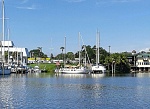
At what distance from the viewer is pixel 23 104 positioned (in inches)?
1886

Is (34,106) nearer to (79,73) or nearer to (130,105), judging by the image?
(130,105)

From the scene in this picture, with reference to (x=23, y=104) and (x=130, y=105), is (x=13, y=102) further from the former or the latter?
(x=130, y=105)

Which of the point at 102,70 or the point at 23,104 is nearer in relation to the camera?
the point at 23,104

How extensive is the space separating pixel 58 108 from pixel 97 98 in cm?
1247

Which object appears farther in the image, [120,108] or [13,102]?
[13,102]

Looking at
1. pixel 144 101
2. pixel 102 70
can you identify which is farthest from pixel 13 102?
pixel 102 70

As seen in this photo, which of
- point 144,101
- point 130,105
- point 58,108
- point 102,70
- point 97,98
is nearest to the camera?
point 58,108

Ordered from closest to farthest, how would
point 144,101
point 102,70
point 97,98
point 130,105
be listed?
point 130,105 → point 144,101 → point 97,98 → point 102,70

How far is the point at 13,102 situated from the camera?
1957 inches

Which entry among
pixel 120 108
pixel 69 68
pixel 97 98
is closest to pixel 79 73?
pixel 69 68

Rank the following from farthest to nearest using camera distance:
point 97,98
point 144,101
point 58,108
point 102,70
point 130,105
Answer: point 102,70, point 97,98, point 144,101, point 130,105, point 58,108

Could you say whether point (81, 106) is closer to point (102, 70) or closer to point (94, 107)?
point (94, 107)

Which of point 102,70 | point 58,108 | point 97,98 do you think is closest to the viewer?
point 58,108

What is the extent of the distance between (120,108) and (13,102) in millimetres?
15224
